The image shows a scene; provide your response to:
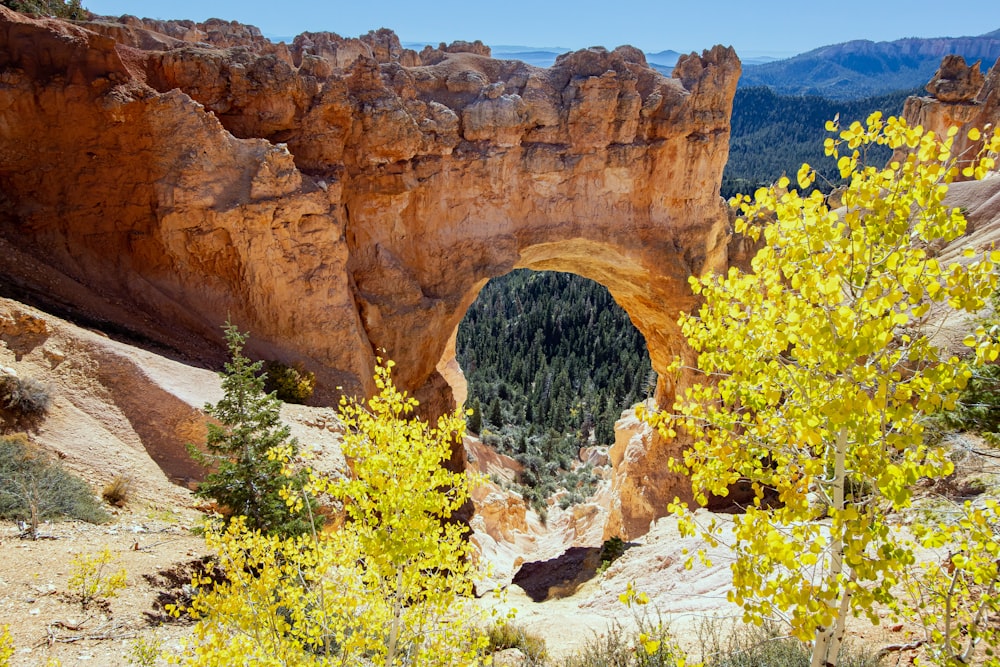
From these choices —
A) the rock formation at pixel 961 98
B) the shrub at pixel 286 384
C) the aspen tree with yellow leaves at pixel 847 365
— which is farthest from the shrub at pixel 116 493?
the rock formation at pixel 961 98

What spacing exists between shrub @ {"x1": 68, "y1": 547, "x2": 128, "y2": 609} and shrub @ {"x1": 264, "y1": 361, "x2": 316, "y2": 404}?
7.26 meters

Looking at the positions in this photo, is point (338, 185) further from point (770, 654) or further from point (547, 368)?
point (547, 368)

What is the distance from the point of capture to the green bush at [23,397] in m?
11.5

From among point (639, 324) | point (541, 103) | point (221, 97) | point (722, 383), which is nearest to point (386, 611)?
point (722, 383)

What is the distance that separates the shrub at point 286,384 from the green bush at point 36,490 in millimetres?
5320

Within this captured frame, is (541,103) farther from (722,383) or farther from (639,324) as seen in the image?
(722,383)

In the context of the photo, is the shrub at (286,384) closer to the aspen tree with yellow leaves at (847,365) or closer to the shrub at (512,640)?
the shrub at (512,640)

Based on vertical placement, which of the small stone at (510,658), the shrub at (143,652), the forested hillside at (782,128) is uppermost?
the forested hillside at (782,128)

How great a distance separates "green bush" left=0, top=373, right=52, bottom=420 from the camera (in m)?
11.5

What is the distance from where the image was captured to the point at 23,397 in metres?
11.6

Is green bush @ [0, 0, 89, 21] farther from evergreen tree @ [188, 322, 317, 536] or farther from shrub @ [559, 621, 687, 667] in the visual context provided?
shrub @ [559, 621, 687, 667]

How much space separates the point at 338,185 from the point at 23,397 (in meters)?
9.78

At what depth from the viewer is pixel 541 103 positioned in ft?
70.7

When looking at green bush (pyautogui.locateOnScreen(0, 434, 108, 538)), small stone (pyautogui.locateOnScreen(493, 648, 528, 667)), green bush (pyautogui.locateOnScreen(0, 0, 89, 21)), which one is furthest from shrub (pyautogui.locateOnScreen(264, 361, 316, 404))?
green bush (pyautogui.locateOnScreen(0, 0, 89, 21))
